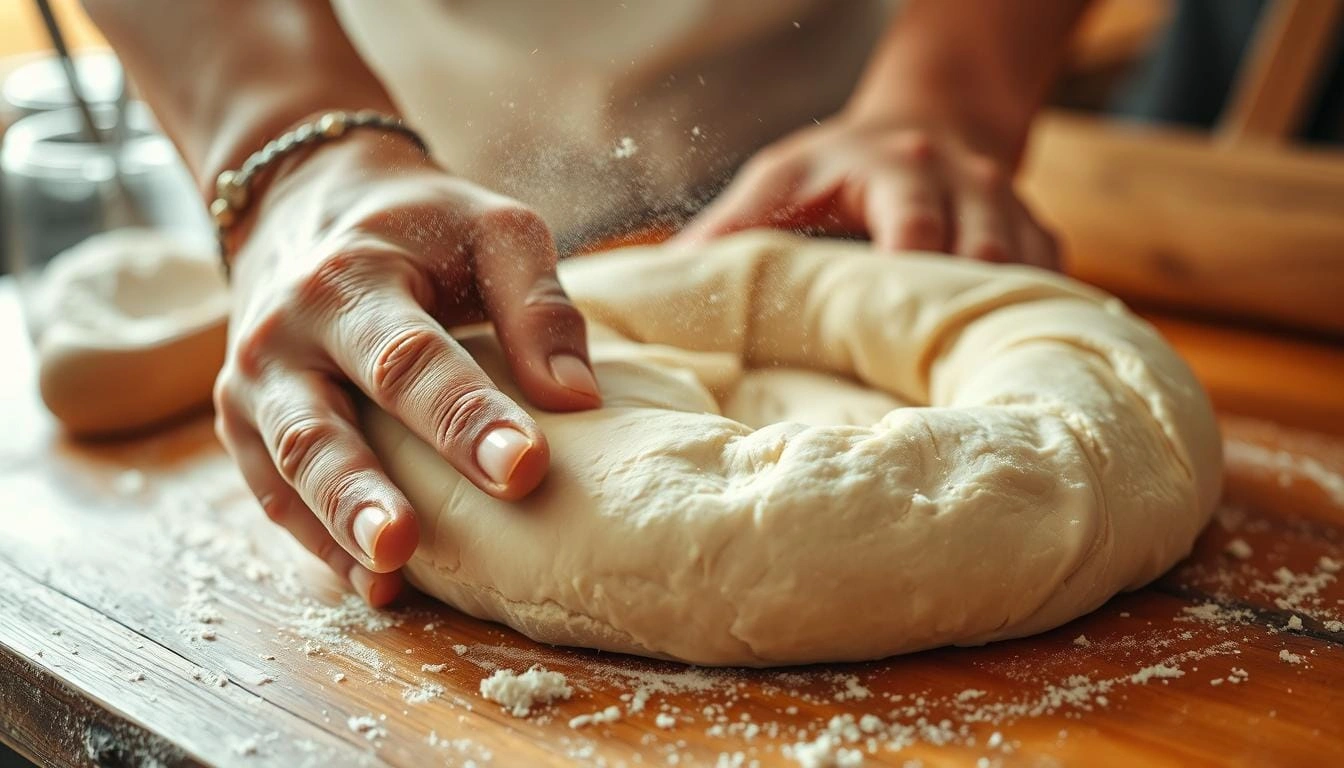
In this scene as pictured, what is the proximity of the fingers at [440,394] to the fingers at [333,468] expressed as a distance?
2.1 inches

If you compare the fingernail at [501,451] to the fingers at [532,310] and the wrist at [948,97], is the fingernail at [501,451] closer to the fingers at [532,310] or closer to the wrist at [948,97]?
the fingers at [532,310]

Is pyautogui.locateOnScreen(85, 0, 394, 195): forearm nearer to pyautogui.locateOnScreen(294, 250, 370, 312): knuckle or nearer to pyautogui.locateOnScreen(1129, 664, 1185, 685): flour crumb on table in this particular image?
pyautogui.locateOnScreen(294, 250, 370, 312): knuckle

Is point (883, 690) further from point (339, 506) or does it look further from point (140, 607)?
point (140, 607)

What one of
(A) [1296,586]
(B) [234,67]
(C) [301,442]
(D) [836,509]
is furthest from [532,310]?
(A) [1296,586]

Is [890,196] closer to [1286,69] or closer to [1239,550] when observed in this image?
[1239,550]

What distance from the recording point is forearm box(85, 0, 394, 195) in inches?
56.5

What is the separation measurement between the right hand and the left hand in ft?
2.03

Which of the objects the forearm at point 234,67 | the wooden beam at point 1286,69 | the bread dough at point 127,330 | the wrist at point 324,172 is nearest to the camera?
the wrist at point 324,172

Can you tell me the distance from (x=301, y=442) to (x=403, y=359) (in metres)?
0.14

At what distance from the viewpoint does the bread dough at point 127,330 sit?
5.55 ft

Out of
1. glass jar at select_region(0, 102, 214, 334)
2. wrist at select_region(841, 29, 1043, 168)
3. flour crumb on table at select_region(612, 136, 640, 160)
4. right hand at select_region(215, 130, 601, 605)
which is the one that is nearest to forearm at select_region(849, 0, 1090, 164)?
wrist at select_region(841, 29, 1043, 168)

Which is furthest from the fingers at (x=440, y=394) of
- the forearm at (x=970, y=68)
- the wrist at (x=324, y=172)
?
the forearm at (x=970, y=68)

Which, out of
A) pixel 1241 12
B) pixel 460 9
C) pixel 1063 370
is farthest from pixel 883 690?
pixel 1241 12

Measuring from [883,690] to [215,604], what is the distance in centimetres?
69
